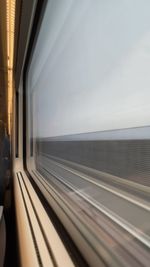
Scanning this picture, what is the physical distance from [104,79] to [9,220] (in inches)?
75.6

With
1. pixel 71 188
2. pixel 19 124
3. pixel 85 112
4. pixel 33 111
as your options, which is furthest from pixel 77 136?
pixel 19 124

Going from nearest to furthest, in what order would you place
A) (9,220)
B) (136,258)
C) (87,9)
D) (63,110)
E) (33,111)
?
(136,258)
(87,9)
(63,110)
(9,220)
(33,111)

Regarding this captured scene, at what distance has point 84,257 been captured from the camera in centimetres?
69

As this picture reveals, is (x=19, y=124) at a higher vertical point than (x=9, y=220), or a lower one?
higher

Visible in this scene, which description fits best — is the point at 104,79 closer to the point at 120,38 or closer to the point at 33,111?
the point at 120,38

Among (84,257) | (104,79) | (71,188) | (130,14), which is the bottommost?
(84,257)

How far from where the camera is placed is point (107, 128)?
724mm

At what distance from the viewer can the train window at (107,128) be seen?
0.52m

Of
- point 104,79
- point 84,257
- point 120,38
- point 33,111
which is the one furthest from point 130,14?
point 33,111

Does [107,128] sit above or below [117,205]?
above

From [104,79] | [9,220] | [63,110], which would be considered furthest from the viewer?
[9,220]

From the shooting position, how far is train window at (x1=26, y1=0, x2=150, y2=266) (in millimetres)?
522

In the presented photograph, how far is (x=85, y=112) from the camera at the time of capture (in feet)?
3.07

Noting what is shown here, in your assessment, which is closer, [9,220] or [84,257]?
[84,257]
